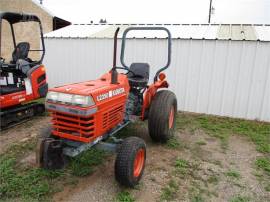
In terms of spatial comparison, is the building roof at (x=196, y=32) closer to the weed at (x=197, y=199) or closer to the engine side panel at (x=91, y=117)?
the engine side panel at (x=91, y=117)

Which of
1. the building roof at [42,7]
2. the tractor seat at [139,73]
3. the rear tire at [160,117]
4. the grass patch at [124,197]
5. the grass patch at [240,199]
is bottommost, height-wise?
the grass patch at [240,199]

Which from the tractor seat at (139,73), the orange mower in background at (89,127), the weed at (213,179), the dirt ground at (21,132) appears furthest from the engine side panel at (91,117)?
the dirt ground at (21,132)

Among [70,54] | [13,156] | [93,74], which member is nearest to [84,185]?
[13,156]

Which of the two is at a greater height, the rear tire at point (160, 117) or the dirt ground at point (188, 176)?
the rear tire at point (160, 117)

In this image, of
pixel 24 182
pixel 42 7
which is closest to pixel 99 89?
pixel 24 182

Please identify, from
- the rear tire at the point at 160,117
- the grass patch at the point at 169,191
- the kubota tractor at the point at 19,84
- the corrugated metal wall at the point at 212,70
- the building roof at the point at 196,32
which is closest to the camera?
the grass patch at the point at 169,191

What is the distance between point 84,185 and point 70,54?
5351 mm

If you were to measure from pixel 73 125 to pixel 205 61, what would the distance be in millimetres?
4307

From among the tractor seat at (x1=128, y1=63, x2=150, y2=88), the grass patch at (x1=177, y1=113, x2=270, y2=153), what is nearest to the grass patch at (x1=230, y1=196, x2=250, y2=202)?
the grass patch at (x1=177, y1=113, x2=270, y2=153)

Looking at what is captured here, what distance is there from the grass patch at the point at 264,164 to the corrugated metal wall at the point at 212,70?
91.2 inches

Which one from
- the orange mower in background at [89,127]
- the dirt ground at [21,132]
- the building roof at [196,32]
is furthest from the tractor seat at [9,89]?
the building roof at [196,32]

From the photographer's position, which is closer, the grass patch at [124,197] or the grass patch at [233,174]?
the grass patch at [124,197]

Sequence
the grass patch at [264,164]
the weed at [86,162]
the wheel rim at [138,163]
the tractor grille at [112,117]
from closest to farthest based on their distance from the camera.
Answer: the wheel rim at [138,163], the tractor grille at [112,117], the weed at [86,162], the grass patch at [264,164]

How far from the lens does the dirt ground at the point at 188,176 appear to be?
305cm
